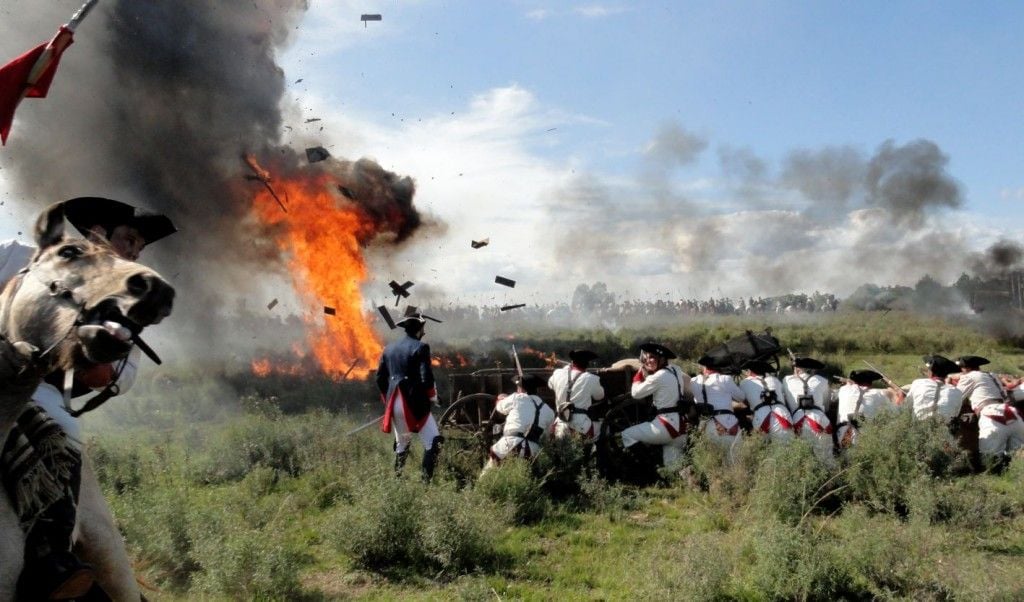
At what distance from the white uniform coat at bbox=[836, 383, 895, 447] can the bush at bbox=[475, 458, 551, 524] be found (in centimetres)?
429

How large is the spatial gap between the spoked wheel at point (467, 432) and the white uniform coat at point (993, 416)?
6579 mm

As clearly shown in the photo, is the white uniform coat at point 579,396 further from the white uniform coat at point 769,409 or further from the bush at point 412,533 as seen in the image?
the bush at point 412,533

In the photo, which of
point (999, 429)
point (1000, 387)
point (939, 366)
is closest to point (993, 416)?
point (999, 429)

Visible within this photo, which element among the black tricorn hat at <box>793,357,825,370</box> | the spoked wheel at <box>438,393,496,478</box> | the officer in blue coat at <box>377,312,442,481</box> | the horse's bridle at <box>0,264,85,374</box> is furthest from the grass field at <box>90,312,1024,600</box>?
the horse's bridle at <box>0,264,85,374</box>

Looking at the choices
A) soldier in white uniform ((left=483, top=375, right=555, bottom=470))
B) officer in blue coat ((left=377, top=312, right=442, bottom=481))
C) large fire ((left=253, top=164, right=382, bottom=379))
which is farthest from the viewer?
large fire ((left=253, top=164, right=382, bottom=379))

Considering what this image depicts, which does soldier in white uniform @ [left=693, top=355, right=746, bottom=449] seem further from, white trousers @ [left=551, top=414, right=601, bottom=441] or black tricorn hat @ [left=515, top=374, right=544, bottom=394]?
black tricorn hat @ [left=515, top=374, right=544, bottom=394]

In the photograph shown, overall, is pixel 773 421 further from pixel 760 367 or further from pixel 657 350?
→ pixel 657 350

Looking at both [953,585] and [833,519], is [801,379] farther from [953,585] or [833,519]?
[953,585]

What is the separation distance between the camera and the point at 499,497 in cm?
842

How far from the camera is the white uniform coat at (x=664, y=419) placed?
10164 millimetres

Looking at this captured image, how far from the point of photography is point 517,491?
27.8ft

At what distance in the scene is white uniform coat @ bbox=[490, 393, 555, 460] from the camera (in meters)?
9.50

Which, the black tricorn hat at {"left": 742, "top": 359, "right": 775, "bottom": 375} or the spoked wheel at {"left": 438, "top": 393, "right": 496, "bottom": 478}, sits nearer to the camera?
the spoked wheel at {"left": 438, "top": 393, "right": 496, "bottom": 478}

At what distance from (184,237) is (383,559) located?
1591 cm
